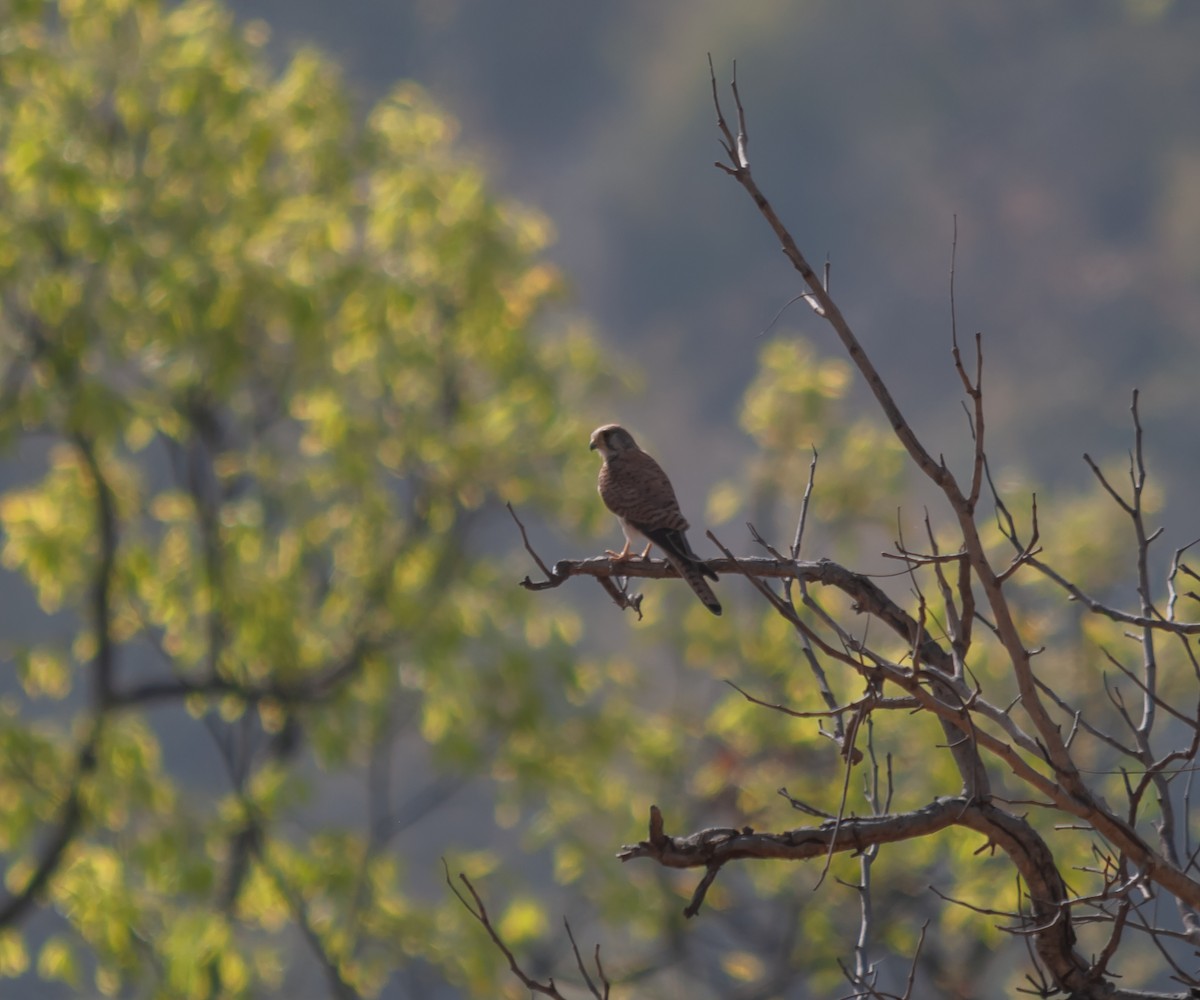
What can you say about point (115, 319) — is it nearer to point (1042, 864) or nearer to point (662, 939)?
point (662, 939)

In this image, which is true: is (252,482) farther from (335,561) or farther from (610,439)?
(610,439)

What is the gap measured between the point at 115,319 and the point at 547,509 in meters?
2.63

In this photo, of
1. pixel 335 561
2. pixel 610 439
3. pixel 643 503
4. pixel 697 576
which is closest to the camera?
pixel 697 576

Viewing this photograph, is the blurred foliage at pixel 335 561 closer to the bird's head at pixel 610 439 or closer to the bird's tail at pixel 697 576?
the bird's head at pixel 610 439

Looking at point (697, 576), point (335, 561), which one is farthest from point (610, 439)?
point (335, 561)

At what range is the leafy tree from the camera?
7.22 metres

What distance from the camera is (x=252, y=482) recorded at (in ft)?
27.6

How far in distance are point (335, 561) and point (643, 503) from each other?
4000 millimetres

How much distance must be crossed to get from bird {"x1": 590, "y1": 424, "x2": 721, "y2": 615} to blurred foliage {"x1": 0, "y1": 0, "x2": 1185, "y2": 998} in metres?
2.30

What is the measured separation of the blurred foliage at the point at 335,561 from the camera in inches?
287

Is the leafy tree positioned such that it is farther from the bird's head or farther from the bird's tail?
the bird's tail

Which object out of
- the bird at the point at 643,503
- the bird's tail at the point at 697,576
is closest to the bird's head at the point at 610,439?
the bird at the point at 643,503

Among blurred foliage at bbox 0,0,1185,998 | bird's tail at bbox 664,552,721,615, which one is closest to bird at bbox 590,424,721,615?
bird's tail at bbox 664,552,721,615

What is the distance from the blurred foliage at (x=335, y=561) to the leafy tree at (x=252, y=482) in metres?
0.03
